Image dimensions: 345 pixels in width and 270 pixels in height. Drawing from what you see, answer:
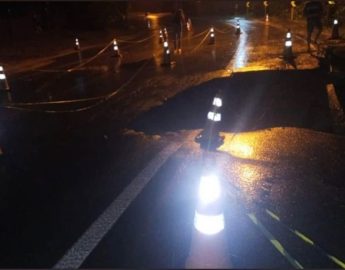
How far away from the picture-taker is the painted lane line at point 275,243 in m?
3.71

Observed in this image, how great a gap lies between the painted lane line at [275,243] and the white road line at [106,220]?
140cm

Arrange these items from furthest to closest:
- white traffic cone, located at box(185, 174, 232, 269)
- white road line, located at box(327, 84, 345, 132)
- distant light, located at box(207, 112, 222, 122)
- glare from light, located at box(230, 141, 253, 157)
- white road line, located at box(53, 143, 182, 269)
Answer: white road line, located at box(327, 84, 345, 132) < distant light, located at box(207, 112, 222, 122) < glare from light, located at box(230, 141, 253, 157) < white road line, located at box(53, 143, 182, 269) < white traffic cone, located at box(185, 174, 232, 269)

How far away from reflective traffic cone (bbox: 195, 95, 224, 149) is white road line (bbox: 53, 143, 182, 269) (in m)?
0.77

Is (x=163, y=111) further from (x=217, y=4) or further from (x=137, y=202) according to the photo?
(x=217, y=4)

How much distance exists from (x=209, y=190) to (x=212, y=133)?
10.4ft

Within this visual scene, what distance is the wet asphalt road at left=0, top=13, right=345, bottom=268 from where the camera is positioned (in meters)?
3.94

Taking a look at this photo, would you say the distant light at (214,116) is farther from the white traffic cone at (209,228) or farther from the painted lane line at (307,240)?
the white traffic cone at (209,228)

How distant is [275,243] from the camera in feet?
13.1

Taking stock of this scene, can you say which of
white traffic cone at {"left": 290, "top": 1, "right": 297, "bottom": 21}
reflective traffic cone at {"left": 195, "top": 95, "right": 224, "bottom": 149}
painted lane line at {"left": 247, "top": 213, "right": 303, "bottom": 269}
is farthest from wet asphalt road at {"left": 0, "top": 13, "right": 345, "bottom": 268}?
white traffic cone at {"left": 290, "top": 1, "right": 297, "bottom": 21}

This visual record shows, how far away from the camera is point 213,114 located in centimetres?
643

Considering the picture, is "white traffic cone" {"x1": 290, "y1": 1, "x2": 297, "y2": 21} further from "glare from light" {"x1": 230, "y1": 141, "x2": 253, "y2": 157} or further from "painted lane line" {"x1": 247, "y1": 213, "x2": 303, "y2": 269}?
"painted lane line" {"x1": 247, "y1": 213, "x2": 303, "y2": 269}

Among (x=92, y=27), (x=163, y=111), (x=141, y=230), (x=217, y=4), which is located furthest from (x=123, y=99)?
(x=217, y=4)

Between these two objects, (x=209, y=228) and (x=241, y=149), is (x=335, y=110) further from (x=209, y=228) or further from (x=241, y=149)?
(x=209, y=228)

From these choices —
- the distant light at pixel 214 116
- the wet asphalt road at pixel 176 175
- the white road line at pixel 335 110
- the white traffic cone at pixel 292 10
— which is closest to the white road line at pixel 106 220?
the wet asphalt road at pixel 176 175
